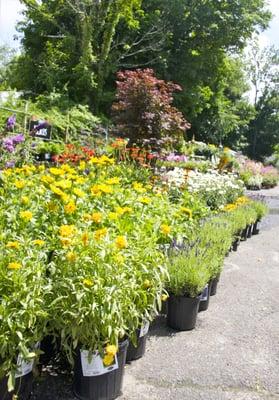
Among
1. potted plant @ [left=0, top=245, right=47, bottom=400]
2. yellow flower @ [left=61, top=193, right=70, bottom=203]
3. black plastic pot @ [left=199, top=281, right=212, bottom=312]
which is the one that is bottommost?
A: black plastic pot @ [left=199, top=281, right=212, bottom=312]

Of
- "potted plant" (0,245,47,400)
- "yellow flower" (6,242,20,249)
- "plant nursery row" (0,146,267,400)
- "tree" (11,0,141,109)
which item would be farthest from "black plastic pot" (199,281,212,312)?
"tree" (11,0,141,109)

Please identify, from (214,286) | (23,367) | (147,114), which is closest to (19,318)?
(23,367)

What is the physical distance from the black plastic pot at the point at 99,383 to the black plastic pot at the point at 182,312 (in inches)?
37.0

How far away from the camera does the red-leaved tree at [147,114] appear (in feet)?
24.7

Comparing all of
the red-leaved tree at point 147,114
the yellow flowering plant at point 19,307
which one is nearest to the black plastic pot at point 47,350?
the yellow flowering plant at point 19,307

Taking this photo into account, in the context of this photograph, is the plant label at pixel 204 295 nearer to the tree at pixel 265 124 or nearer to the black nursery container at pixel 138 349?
the black nursery container at pixel 138 349

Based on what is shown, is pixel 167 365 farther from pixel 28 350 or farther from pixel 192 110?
pixel 192 110

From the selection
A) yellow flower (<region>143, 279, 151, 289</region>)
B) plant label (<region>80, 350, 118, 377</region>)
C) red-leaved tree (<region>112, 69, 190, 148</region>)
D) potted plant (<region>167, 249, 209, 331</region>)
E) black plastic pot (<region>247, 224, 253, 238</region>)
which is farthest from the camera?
red-leaved tree (<region>112, 69, 190, 148</region>)

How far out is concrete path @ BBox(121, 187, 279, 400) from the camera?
7.74 ft

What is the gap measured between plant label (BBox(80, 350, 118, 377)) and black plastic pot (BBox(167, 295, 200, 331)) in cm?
105

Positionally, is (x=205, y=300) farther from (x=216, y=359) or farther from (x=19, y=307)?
(x=19, y=307)

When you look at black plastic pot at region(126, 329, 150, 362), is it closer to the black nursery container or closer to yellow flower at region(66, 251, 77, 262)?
the black nursery container

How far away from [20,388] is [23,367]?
144 mm

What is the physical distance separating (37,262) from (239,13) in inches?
721
